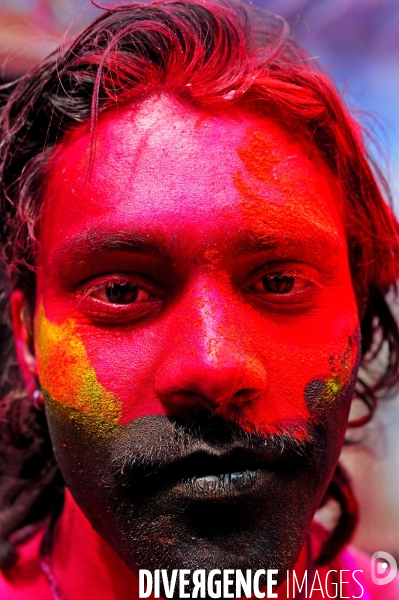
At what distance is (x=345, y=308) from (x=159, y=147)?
0.69 metres

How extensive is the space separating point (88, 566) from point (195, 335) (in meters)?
0.91

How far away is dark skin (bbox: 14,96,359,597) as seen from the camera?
1281mm

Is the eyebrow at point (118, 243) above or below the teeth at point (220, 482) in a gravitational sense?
above

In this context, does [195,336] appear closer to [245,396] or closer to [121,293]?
[245,396]

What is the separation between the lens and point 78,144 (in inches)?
63.0

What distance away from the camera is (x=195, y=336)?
1306 mm

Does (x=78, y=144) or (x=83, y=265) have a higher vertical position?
(x=78, y=144)

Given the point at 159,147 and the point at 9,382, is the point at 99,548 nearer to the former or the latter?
the point at 9,382

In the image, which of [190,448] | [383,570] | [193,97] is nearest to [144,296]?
[190,448]

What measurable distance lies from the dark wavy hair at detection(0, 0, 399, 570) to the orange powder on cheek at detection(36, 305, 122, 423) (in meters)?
0.31

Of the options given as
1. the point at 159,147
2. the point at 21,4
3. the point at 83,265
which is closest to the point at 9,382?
the point at 83,265

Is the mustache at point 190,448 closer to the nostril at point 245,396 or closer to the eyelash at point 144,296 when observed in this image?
the nostril at point 245,396

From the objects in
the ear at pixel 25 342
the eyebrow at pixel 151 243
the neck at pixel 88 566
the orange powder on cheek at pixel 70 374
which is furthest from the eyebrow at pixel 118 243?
the neck at pixel 88 566

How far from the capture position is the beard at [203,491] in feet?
4.17
